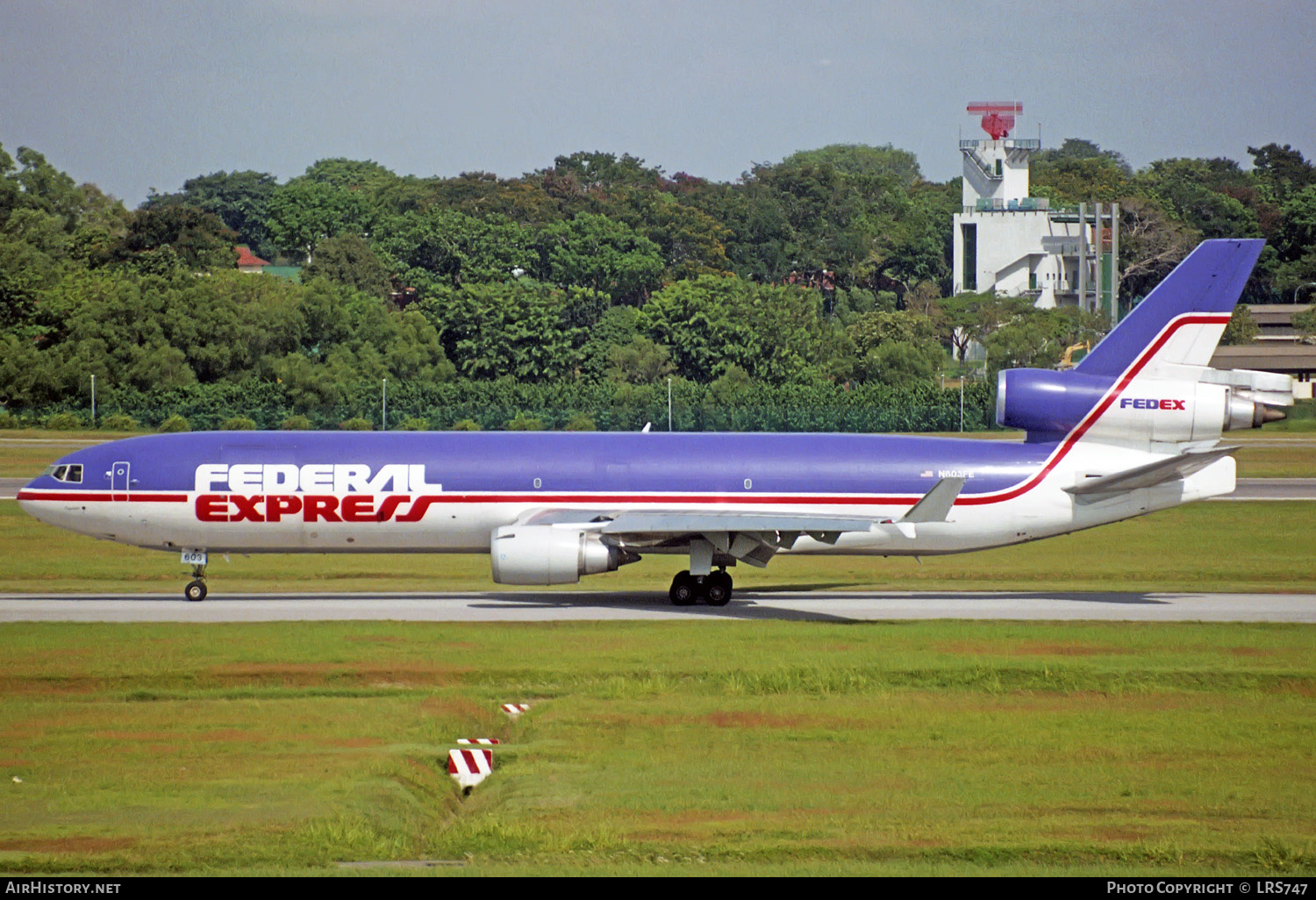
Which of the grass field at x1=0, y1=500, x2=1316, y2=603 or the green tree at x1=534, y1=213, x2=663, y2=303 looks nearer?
the grass field at x1=0, y1=500, x2=1316, y2=603

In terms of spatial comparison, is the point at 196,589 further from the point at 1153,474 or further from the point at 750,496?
the point at 1153,474

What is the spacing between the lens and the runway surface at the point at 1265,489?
2497 inches

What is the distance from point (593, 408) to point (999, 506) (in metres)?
62.6

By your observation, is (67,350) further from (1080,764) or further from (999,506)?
(1080,764)

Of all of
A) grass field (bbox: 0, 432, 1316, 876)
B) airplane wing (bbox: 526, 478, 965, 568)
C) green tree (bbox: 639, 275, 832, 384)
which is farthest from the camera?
green tree (bbox: 639, 275, 832, 384)

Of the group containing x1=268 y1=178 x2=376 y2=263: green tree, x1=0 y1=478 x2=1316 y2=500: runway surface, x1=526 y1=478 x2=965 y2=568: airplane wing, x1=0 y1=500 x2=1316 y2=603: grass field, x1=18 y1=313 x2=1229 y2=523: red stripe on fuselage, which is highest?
x1=268 y1=178 x2=376 y2=263: green tree

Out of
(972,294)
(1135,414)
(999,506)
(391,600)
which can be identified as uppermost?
(972,294)

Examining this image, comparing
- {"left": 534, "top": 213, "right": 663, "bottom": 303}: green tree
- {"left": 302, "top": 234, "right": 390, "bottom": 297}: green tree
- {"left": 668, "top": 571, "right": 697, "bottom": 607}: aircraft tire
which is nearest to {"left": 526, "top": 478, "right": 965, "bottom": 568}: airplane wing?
{"left": 668, "top": 571, "right": 697, "bottom": 607}: aircraft tire

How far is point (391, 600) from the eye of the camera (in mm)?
37312

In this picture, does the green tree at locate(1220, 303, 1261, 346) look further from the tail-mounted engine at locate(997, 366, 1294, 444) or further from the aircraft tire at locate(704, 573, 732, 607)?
the aircraft tire at locate(704, 573, 732, 607)

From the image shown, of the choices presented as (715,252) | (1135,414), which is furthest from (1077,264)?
(1135,414)

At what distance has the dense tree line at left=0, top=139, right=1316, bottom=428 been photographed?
101 m

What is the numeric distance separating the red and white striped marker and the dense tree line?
240 feet

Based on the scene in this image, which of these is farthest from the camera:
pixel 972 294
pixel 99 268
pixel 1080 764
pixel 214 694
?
pixel 972 294
